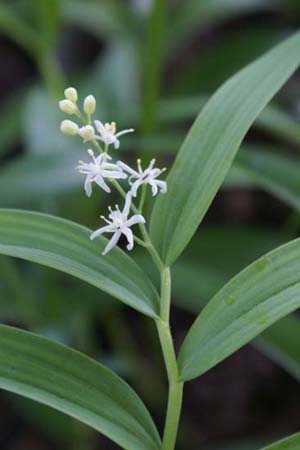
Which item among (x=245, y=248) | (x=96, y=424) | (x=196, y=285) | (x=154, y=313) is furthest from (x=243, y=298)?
(x=245, y=248)

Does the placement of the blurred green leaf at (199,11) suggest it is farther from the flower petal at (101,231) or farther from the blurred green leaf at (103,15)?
the flower petal at (101,231)

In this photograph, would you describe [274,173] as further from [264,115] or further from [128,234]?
[128,234]

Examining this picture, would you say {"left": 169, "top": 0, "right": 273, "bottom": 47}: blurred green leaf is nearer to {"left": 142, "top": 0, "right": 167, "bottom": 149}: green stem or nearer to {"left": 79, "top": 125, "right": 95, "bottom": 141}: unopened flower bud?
{"left": 142, "top": 0, "right": 167, "bottom": 149}: green stem

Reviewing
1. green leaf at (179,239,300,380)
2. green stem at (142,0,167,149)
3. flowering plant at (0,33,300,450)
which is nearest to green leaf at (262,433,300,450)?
flowering plant at (0,33,300,450)

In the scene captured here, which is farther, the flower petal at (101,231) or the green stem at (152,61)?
the green stem at (152,61)

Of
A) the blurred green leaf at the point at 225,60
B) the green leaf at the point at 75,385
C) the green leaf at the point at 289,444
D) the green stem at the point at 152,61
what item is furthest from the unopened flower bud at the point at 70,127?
the blurred green leaf at the point at 225,60

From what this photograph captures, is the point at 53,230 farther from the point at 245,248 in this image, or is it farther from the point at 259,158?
the point at 245,248
